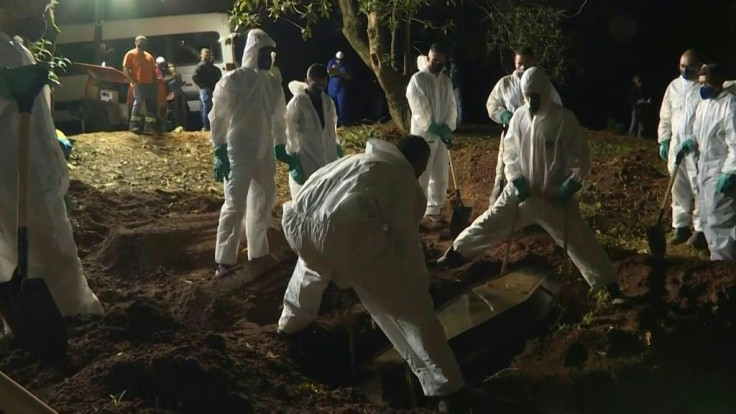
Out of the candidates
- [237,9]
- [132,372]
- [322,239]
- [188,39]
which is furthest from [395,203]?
[188,39]

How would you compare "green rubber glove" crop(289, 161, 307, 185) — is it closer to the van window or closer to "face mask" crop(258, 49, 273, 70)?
"face mask" crop(258, 49, 273, 70)

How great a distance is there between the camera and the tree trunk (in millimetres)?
13586

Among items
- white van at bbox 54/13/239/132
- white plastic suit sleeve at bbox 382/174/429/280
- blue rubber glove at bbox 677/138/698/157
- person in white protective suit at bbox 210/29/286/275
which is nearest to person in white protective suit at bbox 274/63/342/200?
person in white protective suit at bbox 210/29/286/275

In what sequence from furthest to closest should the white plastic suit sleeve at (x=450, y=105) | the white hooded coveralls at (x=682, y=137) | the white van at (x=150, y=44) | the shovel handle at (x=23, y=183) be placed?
the white van at (x=150, y=44)
the white plastic suit sleeve at (x=450, y=105)
the white hooded coveralls at (x=682, y=137)
the shovel handle at (x=23, y=183)

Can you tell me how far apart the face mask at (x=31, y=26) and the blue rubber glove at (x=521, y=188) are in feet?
12.2

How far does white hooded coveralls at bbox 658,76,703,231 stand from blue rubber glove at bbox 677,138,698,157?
0.06m

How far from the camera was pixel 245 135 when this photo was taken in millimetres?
7375

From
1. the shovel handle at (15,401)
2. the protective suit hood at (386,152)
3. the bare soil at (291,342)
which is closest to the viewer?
the shovel handle at (15,401)

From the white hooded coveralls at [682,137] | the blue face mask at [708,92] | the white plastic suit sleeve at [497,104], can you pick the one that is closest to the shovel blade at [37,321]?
the white plastic suit sleeve at [497,104]

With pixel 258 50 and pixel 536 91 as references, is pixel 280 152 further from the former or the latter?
pixel 536 91

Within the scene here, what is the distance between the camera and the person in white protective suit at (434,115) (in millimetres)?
9344

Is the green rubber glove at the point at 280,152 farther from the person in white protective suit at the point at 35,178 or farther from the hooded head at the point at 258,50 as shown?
the person in white protective suit at the point at 35,178

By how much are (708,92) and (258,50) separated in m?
4.25

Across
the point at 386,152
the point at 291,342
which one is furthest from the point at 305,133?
the point at 386,152
